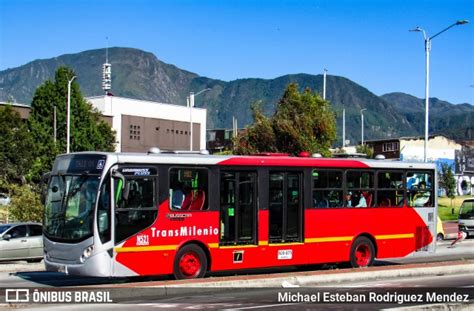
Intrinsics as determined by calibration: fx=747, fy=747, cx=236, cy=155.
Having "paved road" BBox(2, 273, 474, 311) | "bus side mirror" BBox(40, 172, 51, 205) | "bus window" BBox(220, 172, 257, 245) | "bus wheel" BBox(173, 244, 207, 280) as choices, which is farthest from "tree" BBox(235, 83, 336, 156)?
"bus side mirror" BBox(40, 172, 51, 205)

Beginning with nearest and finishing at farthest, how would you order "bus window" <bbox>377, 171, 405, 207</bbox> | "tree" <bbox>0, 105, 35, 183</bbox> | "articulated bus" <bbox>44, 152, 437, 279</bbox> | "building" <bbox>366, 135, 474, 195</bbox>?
"articulated bus" <bbox>44, 152, 437, 279</bbox> → "bus window" <bbox>377, 171, 405, 207</bbox> → "tree" <bbox>0, 105, 35, 183</bbox> → "building" <bbox>366, 135, 474, 195</bbox>

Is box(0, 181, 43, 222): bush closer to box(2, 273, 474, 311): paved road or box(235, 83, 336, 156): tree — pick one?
box(235, 83, 336, 156): tree

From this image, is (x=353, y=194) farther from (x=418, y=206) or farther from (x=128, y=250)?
(x=128, y=250)

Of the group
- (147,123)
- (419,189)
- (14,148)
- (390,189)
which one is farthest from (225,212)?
(147,123)

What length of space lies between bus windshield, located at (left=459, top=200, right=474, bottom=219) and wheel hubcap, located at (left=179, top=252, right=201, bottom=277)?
24.5 metres

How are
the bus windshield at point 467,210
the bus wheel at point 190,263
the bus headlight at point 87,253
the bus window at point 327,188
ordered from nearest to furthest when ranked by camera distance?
1. the bus headlight at point 87,253
2. the bus wheel at point 190,263
3. the bus window at point 327,188
4. the bus windshield at point 467,210

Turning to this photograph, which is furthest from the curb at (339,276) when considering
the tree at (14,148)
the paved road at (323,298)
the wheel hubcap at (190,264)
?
the tree at (14,148)

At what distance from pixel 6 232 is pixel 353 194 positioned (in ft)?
35.9

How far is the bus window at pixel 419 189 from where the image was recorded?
2169cm

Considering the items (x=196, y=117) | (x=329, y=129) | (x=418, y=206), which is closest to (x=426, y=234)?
(x=418, y=206)

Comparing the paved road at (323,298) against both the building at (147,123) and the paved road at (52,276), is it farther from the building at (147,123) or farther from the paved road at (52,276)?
the building at (147,123)

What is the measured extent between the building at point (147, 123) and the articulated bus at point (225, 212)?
6577 centimetres

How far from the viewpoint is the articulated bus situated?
1589 cm

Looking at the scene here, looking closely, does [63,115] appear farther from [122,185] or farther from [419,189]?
[122,185]
